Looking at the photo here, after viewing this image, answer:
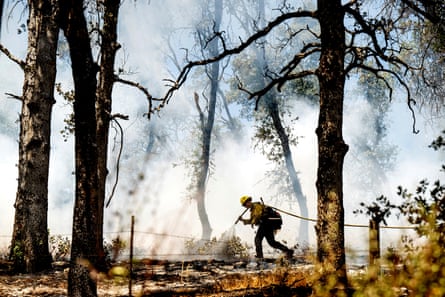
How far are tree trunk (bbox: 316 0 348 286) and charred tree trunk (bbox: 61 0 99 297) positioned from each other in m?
3.13

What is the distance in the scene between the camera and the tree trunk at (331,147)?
6820 mm

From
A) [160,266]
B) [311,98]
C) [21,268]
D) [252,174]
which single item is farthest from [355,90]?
[21,268]

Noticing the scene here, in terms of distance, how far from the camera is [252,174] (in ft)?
101

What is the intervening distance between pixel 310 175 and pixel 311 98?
880cm

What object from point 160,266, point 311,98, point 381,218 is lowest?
point 160,266

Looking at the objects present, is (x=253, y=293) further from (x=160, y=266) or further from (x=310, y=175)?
(x=310, y=175)

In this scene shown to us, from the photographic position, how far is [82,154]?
19.2 ft

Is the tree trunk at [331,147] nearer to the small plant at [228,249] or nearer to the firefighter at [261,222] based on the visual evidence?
the firefighter at [261,222]

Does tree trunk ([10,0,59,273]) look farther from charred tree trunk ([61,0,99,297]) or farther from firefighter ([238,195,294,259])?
firefighter ([238,195,294,259])

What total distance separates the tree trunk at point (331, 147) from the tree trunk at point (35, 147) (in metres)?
5.22

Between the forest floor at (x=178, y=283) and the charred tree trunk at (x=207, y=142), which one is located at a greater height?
the charred tree trunk at (x=207, y=142)

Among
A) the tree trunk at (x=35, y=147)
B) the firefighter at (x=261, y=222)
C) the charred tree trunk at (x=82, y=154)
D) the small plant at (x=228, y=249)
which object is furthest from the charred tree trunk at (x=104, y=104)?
the small plant at (x=228, y=249)

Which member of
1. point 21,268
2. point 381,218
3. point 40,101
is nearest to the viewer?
point 381,218

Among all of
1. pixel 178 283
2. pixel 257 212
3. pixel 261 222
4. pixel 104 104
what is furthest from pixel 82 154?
pixel 261 222
